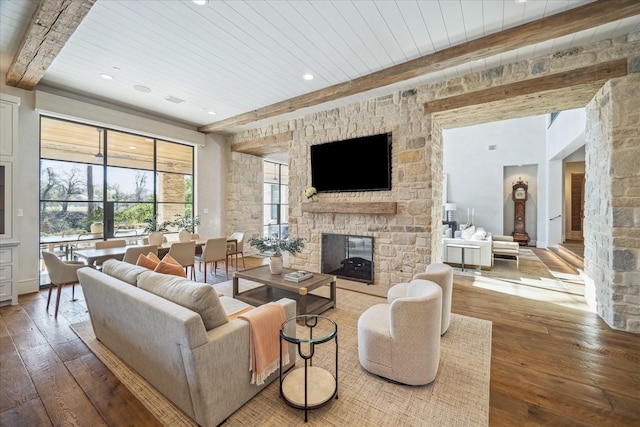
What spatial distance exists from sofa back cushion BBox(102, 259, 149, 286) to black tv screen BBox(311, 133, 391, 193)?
3.38 metres

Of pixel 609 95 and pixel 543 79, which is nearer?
pixel 609 95

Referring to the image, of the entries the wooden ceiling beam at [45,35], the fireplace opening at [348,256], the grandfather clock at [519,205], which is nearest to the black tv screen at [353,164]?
the fireplace opening at [348,256]

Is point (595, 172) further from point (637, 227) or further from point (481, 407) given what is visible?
point (481, 407)

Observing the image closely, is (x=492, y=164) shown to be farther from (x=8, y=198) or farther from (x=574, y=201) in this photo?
(x=8, y=198)

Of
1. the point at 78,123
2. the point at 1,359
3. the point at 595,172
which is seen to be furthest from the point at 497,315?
the point at 78,123

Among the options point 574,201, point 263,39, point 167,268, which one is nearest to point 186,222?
point 167,268

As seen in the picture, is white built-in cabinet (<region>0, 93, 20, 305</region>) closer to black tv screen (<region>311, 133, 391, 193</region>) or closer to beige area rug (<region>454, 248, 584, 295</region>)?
black tv screen (<region>311, 133, 391, 193</region>)

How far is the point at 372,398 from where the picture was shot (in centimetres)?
189

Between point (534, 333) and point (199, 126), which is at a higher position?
point (199, 126)

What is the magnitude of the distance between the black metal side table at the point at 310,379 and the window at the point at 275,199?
6.42 meters

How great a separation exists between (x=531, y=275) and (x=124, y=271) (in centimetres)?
626

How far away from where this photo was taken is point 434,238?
13.9ft

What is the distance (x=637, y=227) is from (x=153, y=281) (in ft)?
15.2

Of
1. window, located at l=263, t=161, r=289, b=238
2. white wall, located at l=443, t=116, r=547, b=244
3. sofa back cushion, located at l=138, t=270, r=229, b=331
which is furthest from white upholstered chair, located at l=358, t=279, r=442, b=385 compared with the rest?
white wall, located at l=443, t=116, r=547, b=244
